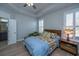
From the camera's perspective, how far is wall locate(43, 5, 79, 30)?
1646 millimetres

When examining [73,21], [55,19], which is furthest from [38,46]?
[73,21]

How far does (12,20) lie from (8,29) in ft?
0.73

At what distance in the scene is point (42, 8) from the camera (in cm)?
154

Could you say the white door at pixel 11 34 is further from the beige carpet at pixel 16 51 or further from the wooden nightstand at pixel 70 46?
the wooden nightstand at pixel 70 46

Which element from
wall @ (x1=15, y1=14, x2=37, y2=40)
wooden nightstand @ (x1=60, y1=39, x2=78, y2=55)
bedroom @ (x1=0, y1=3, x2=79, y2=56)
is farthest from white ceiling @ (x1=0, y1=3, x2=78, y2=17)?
wooden nightstand @ (x1=60, y1=39, x2=78, y2=55)

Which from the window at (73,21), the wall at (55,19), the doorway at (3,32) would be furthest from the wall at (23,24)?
the window at (73,21)

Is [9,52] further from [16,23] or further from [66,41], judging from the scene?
[66,41]

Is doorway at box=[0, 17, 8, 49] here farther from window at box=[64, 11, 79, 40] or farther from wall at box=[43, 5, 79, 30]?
window at box=[64, 11, 79, 40]

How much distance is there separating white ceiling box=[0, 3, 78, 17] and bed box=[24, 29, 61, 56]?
444mm

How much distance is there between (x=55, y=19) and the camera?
1717 millimetres

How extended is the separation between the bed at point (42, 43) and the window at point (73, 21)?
297 mm

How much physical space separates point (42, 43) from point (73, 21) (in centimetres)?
78

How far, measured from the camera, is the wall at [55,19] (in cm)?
165

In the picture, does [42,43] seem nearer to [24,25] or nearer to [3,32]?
[24,25]
